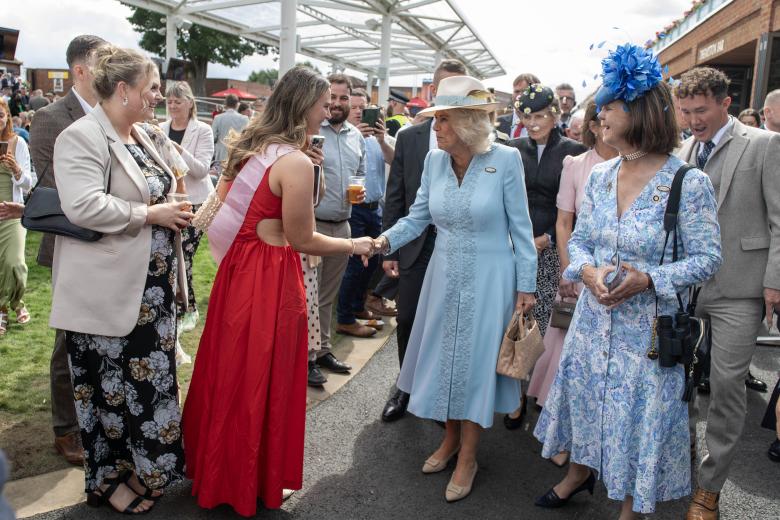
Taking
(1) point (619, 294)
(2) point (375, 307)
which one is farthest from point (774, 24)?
(1) point (619, 294)

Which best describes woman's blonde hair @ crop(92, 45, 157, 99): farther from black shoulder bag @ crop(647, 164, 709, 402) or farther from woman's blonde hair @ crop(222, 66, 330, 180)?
black shoulder bag @ crop(647, 164, 709, 402)

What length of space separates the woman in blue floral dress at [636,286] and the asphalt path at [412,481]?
63 centimetres

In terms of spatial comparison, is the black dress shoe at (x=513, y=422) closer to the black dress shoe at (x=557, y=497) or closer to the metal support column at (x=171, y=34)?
the black dress shoe at (x=557, y=497)

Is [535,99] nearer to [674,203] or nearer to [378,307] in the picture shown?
[674,203]

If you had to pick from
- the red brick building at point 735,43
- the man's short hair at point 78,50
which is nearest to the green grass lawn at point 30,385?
the man's short hair at point 78,50

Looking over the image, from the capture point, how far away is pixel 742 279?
3482 millimetres

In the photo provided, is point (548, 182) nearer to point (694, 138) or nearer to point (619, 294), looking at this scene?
Answer: point (694, 138)

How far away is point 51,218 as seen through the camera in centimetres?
301

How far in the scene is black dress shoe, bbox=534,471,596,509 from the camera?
3492 millimetres

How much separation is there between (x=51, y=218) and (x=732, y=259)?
3.50m

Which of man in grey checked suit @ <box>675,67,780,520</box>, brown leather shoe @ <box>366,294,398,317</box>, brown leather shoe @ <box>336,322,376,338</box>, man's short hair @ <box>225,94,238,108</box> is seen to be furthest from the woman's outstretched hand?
man's short hair @ <box>225,94,238,108</box>

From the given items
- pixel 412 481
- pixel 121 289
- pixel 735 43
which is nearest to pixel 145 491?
pixel 121 289

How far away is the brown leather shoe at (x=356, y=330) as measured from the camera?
6434mm

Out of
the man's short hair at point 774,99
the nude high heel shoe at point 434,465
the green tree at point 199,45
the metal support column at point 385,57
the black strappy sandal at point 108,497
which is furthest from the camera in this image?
the green tree at point 199,45
